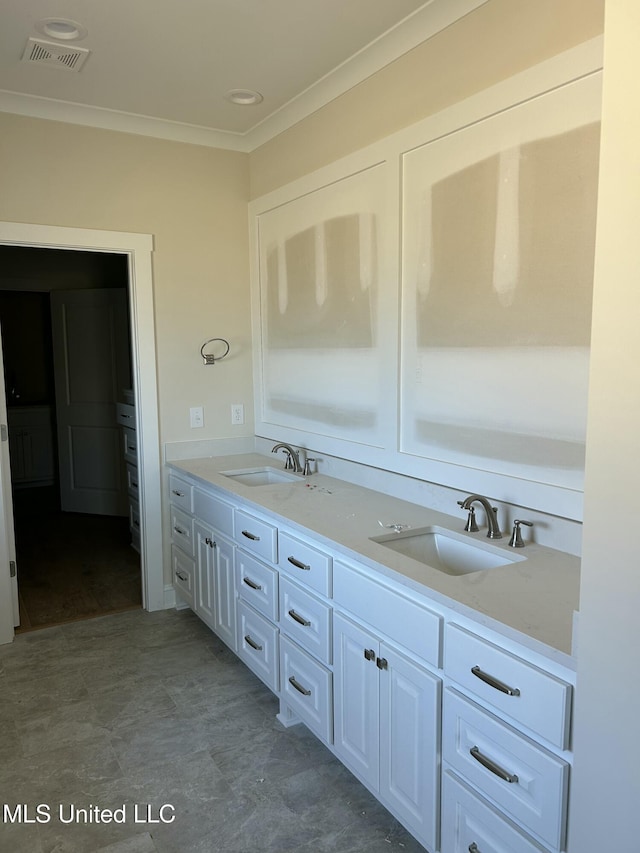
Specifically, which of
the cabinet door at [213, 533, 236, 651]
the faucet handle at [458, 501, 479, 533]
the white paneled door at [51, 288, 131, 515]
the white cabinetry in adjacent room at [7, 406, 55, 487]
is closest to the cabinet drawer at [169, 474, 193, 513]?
the cabinet door at [213, 533, 236, 651]

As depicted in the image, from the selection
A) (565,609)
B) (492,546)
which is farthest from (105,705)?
(565,609)

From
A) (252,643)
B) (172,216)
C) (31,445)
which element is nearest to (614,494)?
(252,643)

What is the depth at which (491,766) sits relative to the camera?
1.48m

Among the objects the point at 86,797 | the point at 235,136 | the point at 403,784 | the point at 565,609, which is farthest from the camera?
the point at 235,136

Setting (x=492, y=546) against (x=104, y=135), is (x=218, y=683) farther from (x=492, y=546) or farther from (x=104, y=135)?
(x=104, y=135)

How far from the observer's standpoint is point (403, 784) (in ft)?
5.91

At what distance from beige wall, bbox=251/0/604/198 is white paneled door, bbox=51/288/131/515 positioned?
118 inches

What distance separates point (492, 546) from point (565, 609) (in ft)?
1.59

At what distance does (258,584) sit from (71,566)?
236cm

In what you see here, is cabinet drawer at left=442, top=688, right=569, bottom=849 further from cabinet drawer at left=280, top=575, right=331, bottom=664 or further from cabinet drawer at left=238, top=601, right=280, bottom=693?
cabinet drawer at left=238, top=601, right=280, bottom=693

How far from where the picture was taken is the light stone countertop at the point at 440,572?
144 centimetres

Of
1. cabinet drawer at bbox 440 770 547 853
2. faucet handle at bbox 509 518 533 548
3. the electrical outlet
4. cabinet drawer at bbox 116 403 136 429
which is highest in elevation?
the electrical outlet

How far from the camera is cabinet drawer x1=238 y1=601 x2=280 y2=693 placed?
100 inches

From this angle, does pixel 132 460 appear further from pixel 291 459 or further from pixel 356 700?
pixel 356 700
